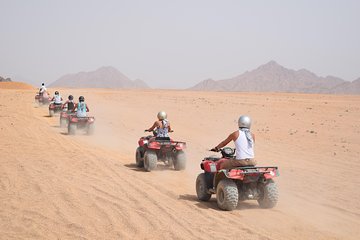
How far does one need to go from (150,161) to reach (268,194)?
4757 millimetres

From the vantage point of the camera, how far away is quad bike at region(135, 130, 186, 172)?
43.7 feet

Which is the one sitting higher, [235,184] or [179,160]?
[235,184]

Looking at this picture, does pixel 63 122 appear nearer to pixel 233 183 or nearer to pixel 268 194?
pixel 233 183

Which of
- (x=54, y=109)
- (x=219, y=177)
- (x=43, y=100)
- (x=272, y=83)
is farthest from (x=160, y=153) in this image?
(x=272, y=83)

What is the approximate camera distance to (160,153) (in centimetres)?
1382

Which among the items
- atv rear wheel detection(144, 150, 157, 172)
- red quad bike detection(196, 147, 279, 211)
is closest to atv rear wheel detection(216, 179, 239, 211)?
red quad bike detection(196, 147, 279, 211)

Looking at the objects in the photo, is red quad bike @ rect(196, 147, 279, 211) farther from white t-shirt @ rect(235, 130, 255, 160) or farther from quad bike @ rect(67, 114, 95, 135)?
quad bike @ rect(67, 114, 95, 135)

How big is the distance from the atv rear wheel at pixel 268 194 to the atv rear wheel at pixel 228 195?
2.12 ft

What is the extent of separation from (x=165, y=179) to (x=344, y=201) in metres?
4.33

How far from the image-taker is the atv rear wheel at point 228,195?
8883 mm

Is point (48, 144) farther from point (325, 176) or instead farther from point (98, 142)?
point (325, 176)

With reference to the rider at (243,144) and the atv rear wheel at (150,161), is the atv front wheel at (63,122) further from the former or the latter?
the rider at (243,144)

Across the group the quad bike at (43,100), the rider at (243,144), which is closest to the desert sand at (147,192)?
the rider at (243,144)

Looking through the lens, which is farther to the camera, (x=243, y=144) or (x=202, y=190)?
(x=202, y=190)
